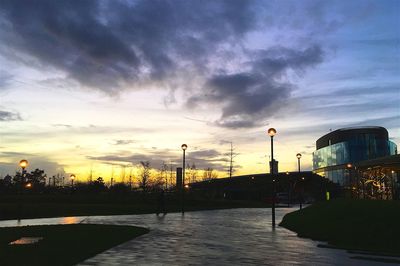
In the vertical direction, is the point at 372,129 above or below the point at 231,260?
above

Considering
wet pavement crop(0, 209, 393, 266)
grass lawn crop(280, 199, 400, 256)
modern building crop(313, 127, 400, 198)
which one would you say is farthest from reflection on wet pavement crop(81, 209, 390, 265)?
modern building crop(313, 127, 400, 198)

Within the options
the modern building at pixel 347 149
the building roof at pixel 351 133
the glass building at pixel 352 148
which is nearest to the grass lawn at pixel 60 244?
the modern building at pixel 347 149

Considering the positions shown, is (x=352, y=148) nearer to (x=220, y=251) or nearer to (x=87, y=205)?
(x=87, y=205)

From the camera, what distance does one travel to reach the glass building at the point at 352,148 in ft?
364

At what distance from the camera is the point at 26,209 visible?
115 feet

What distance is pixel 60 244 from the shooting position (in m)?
14.5

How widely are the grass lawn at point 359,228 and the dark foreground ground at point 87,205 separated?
16639mm

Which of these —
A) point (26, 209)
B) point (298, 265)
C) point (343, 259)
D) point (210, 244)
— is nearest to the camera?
point (298, 265)

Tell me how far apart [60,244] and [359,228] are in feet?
36.8

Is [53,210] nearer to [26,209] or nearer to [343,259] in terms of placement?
[26,209]

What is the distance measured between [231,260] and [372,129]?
109 metres

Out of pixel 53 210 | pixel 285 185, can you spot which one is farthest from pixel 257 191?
pixel 53 210

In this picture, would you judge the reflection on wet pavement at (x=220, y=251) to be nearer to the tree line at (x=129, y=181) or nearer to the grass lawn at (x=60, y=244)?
the grass lawn at (x=60, y=244)

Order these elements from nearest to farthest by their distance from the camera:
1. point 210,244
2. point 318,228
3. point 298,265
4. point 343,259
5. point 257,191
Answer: point 298,265 < point 343,259 < point 210,244 < point 318,228 < point 257,191
